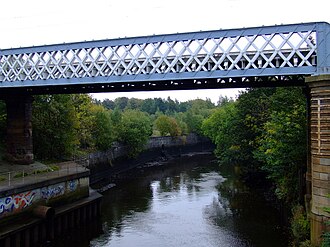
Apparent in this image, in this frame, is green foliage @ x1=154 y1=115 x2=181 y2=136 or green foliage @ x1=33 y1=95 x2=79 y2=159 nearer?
green foliage @ x1=33 y1=95 x2=79 y2=159

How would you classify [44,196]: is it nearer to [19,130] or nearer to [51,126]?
[19,130]

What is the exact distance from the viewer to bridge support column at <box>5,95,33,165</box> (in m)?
35.1

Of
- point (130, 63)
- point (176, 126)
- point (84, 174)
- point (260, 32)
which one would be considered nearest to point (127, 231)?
point (84, 174)

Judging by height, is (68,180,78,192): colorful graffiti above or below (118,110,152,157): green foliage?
below

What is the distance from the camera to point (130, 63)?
25.4 metres

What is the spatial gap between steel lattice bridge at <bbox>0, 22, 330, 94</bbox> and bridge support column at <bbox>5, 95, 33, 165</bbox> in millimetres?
4507

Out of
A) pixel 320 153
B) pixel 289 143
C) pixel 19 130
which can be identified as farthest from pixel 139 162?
pixel 320 153

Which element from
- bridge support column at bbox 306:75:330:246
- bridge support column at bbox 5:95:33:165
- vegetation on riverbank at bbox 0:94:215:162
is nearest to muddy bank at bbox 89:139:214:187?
vegetation on riverbank at bbox 0:94:215:162

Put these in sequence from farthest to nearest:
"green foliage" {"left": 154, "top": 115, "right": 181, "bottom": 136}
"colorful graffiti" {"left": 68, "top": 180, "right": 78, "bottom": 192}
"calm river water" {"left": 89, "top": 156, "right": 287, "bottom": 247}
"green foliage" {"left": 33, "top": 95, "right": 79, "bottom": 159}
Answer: "green foliage" {"left": 154, "top": 115, "right": 181, "bottom": 136}
"green foliage" {"left": 33, "top": 95, "right": 79, "bottom": 159}
"colorful graffiti" {"left": 68, "top": 180, "right": 78, "bottom": 192}
"calm river water" {"left": 89, "top": 156, "right": 287, "bottom": 247}

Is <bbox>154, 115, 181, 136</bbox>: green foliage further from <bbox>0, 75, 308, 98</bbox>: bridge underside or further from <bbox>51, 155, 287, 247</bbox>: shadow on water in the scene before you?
<bbox>0, 75, 308, 98</bbox>: bridge underside

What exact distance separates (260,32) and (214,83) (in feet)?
16.3

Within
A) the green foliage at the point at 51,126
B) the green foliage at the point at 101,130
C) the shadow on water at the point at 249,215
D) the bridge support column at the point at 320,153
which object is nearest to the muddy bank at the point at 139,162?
the green foliage at the point at 101,130

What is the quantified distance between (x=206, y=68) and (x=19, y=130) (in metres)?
18.2

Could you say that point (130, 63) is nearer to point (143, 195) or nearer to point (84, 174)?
point (84, 174)
